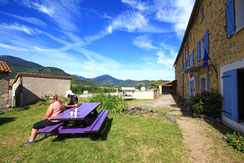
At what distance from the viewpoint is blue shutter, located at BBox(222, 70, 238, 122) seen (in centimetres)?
406

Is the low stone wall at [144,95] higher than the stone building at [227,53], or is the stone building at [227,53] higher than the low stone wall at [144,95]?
the stone building at [227,53]

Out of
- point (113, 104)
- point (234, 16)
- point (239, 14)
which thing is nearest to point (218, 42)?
point (234, 16)

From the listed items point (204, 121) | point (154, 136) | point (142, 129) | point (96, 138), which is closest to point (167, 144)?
point (154, 136)

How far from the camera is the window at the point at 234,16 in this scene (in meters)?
3.87

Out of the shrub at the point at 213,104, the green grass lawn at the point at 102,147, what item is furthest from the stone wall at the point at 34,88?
the shrub at the point at 213,104

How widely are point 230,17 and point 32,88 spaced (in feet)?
45.3

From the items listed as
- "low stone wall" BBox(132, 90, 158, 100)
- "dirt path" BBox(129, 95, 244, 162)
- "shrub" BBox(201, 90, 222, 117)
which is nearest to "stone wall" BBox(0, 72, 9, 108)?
"dirt path" BBox(129, 95, 244, 162)

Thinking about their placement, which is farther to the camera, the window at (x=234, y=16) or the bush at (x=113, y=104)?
the bush at (x=113, y=104)

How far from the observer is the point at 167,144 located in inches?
125

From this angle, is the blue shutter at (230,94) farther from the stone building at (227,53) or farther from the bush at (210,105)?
the bush at (210,105)

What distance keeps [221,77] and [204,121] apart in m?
2.03

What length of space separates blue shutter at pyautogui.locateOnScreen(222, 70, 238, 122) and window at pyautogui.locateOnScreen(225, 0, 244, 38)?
1.49m

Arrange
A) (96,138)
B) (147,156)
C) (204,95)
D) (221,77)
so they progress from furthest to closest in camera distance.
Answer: (204,95), (221,77), (96,138), (147,156)

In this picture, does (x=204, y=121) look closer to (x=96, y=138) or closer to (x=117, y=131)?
(x=117, y=131)
